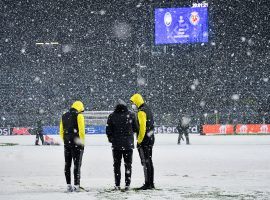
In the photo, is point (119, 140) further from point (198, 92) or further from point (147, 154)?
point (198, 92)

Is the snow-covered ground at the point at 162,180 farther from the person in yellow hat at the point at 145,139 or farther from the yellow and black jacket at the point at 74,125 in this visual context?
the yellow and black jacket at the point at 74,125

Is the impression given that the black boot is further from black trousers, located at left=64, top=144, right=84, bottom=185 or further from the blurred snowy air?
the blurred snowy air

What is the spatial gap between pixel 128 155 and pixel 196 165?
5.79 m

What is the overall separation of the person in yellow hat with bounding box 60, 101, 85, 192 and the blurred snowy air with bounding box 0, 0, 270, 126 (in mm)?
46148

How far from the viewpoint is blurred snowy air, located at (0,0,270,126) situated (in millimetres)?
56500

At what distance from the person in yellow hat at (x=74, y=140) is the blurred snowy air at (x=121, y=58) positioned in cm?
4615

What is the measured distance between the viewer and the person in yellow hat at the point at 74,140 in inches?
363

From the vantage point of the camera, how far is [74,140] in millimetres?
9219

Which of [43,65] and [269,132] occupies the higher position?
[43,65]

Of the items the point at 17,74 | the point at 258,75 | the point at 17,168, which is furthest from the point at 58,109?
the point at 17,168

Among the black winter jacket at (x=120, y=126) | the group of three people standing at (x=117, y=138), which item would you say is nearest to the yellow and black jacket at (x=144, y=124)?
the group of three people standing at (x=117, y=138)

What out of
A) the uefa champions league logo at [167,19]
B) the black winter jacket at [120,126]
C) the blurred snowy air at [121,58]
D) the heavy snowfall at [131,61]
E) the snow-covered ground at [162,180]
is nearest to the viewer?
the snow-covered ground at [162,180]

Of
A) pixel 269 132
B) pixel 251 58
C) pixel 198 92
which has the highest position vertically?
pixel 251 58

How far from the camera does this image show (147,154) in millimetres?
9469
